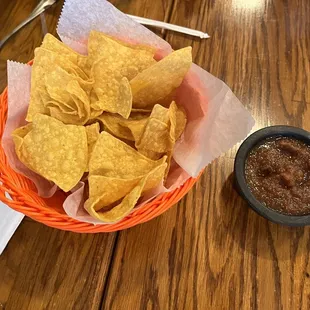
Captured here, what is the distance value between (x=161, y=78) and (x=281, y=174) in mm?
325

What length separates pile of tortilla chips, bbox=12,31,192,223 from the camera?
2.77 feet

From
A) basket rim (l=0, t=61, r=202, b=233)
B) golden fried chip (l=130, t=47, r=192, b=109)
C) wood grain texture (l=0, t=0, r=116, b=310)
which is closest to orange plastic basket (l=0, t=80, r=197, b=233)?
basket rim (l=0, t=61, r=202, b=233)

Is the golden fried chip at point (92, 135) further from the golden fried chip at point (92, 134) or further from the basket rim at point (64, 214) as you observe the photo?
the basket rim at point (64, 214)

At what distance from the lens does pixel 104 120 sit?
97cm

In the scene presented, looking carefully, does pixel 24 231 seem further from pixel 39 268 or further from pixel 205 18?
pixel 205 18

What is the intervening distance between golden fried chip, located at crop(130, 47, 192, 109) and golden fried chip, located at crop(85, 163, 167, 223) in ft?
0.66

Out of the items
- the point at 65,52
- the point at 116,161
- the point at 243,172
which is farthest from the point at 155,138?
the point at 65,52

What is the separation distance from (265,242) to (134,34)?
1.84 ft

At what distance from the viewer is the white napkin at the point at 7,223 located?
0.95m

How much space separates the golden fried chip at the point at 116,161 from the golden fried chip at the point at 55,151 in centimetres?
3

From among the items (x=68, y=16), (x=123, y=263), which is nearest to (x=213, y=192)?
(x=123, y=263)

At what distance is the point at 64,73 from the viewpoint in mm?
926

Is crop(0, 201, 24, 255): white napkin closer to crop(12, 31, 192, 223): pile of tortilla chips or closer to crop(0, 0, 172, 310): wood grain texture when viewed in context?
crop(0, 0, 172, 310): wood grain texture

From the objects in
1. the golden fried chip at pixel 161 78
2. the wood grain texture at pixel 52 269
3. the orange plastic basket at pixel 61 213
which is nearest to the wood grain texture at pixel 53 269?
the wood grain texture at pixel 52 269
